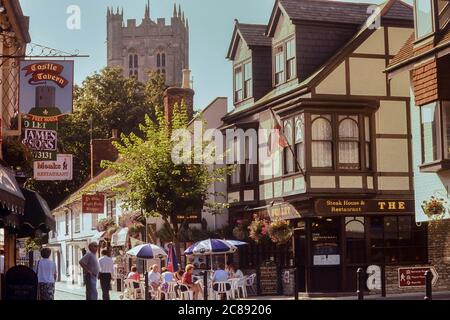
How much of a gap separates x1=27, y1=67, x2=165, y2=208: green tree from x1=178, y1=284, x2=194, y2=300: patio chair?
22.1m

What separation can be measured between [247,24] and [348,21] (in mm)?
4733

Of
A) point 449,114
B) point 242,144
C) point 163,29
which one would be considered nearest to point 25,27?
point 449,114

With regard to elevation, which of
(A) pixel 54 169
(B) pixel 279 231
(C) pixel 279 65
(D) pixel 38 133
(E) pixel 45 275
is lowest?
(E) pixel 45 275

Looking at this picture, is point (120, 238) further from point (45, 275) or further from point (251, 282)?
point (45, 275)

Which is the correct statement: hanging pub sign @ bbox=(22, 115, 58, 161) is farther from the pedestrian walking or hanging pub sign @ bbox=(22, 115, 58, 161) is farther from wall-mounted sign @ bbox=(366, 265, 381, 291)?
wall-mounted sign @ bbox=(366, 265, 381, 291)

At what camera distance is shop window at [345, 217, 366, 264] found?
86.9ft

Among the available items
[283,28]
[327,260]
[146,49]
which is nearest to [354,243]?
[327,260]

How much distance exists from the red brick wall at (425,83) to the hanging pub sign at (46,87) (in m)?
7.65

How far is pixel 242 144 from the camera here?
30.7 m

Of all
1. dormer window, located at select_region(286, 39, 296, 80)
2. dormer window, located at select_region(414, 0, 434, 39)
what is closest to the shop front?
dormer window, located at select_region(286, 39, 296, 80)

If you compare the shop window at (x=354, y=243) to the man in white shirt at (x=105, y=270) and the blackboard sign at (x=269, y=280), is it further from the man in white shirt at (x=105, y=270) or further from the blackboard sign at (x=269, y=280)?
the man in white shirt at (x=105, y=270)

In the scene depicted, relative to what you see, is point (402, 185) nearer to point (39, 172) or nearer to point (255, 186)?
point (255, 186)

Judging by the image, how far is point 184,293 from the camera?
22266 mm

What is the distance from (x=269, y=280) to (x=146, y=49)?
41815 mm
